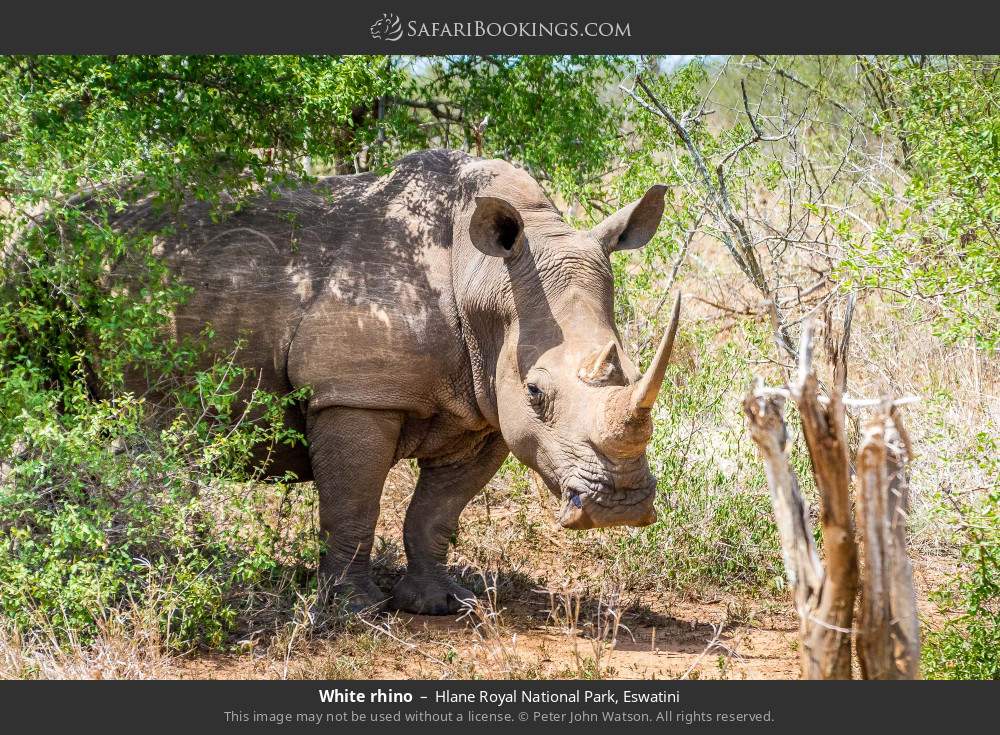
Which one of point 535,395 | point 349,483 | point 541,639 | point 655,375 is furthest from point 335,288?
point 541,639

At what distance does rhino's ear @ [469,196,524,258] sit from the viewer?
7.17 metres

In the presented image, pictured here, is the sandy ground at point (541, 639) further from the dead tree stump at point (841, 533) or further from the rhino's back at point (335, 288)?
the rhino's back at point (335, 288)

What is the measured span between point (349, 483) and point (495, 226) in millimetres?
1822

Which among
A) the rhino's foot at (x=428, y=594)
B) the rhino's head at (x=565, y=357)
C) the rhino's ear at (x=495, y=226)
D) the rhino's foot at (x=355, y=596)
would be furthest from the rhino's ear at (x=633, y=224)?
the rhino's foot at (x=355, y=596)

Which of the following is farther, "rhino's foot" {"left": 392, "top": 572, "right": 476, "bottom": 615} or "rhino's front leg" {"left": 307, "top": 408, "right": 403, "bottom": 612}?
"rhino's foot" {"left": 392, "top": 572, "right": 476, "bottom": 615}

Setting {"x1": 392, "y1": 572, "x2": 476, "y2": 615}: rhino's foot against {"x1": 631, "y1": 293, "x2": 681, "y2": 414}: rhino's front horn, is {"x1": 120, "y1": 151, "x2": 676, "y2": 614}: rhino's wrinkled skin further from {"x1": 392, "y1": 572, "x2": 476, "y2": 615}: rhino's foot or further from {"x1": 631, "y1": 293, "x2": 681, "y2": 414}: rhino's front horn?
{"x1": 631, "y1": 293, "x2": 681, "y2": 414}: rhino's front horn

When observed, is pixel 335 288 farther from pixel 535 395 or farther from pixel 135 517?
pixel 135 517

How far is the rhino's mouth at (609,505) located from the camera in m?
Result: 6.61

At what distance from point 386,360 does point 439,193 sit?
3.87 feet

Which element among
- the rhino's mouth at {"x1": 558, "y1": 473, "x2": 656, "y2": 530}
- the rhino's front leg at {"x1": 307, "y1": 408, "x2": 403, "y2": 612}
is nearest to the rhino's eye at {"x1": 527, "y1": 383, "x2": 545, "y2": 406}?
the rhino's mouth at {"x1": 558, "y1": 473, "x2": 656, "y2": 530}

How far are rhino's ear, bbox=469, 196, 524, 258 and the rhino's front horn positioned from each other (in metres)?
1.42

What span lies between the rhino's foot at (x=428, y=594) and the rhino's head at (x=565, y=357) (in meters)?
1.42

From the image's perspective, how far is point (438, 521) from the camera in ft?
27.1

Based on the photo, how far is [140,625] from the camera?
649cm
